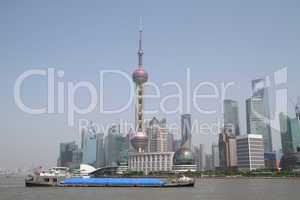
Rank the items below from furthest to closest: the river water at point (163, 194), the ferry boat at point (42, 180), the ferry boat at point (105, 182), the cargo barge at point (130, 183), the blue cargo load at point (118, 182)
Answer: the ferry boat at point (42, 180) < the blue cargo load at point (118, 182) < the ferry boat at point (105, 182) < the cargo barge at point (130, 183) < the river water at point (163, 194)

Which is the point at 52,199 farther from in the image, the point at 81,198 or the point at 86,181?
the point at 86,181

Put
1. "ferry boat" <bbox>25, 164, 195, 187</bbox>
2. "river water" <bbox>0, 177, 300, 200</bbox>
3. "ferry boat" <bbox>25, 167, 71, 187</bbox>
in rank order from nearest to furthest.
Answer: "river water" <bbox>0, 177, 300, 200</bbox>, "ferry boat" <bbox>25, 164, 195, 187</bbox>, "ferry boat" <bbox>25, 167, 71, 187</bbox>

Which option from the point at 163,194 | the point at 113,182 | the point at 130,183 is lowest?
the point at 130,183

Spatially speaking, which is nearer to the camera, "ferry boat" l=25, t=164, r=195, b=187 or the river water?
the river water


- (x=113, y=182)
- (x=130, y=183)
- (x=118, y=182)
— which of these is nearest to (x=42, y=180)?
(x=113, y=182)

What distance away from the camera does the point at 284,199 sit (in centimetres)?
6769

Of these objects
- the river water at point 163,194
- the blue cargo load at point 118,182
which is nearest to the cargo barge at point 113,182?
the blue cargo load at point 118,182

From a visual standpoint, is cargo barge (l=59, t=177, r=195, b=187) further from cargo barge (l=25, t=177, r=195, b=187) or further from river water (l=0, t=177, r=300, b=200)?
river water (l=0, t=177, r=300, b=200)

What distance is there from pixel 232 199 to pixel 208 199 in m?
4.51

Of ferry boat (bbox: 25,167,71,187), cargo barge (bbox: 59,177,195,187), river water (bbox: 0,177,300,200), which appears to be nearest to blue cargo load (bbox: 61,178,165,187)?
cargo barge (bbox: 59,177,195,187)

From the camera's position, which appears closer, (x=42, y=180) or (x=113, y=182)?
(x=113, y=182)

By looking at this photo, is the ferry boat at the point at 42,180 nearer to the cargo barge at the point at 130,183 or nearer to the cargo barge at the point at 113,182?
the cargo barge at the point at 113,182

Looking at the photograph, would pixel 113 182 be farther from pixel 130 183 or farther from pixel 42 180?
pixel 42 180

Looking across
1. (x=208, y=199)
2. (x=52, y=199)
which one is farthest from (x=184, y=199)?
(x=52, y=199)
